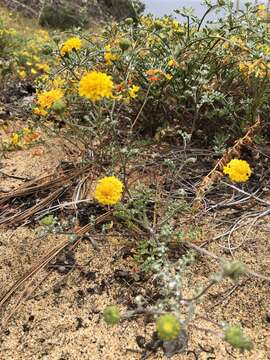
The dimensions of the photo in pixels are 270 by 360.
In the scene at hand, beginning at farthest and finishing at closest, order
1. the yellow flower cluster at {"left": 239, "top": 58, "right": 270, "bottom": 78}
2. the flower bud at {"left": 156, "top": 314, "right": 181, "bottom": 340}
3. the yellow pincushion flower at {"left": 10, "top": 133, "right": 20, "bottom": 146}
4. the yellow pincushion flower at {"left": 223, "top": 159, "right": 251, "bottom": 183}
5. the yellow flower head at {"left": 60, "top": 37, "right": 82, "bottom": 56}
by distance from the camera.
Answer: the yellow pincushion flower at {"left": 10, "top": 133, "right": 20, "bottom": 146}, the yellow flower cluster at {"left": 239, "top": 58, "right": 270, "bottom": 78}, the yellow flower head at {"left": 60, "top": 37, "right": 82, "bottom": 56}, the yellow pincushion flower at {"left": 223, "top": 159, "right": 251, "bottom": 183}, the flower bud at {"left": 156, "top": 314, "right": 181, "bottom": 340}

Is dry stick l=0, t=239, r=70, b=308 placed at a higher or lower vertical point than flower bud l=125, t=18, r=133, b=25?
lower

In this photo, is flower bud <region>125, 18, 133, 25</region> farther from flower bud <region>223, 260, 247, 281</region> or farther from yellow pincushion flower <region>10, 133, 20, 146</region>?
flower bud <region>223, 260, 247, 281</region>

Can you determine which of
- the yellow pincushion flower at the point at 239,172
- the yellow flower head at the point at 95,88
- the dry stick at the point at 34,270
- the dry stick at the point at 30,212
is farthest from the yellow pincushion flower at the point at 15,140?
the yellow pincushion flower at the point at 239,172

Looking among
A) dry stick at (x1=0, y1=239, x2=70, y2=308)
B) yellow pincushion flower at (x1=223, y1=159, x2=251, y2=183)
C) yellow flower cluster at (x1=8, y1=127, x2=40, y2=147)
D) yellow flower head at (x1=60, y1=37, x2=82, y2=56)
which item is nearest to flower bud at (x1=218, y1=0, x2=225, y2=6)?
yellow flower head at (x1=60, y1=37, x2=82, y2=56)

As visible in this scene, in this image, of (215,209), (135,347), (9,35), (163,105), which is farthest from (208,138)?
(9,35)

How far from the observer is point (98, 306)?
1623mm

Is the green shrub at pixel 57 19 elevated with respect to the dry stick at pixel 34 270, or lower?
lower

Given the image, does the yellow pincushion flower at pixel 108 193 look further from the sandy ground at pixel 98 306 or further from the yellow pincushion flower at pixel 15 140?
the yellow pincushion flower at pixel 15 140

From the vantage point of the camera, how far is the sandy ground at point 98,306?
1478mm

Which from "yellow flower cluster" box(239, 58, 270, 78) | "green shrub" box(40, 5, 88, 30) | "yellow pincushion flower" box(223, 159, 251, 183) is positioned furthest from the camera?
"green shrub" box(40, 5, 88, 30)

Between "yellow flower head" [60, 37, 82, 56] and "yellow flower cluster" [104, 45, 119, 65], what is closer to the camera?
"yellow flower head" [60, 37, 82, 56]

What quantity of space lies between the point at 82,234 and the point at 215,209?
0.59m

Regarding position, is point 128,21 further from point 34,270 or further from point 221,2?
point 34,270

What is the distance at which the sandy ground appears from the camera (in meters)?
1.48
